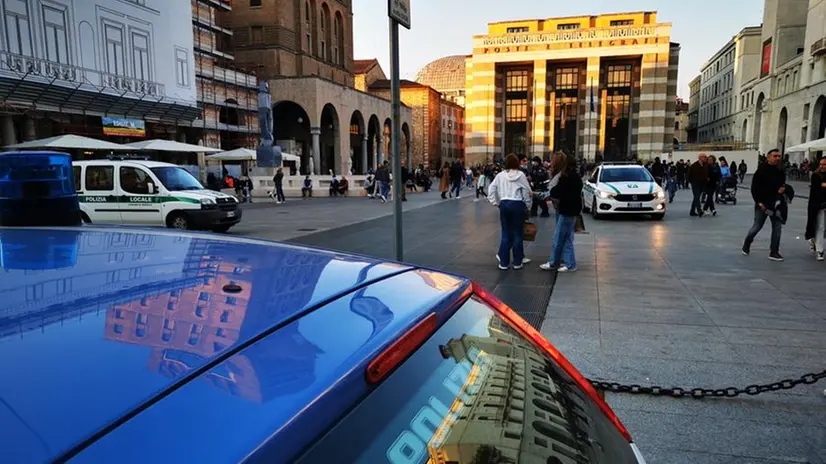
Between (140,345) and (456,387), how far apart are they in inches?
27.4

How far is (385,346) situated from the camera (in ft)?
3.51

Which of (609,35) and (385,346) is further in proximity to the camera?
(609,35)

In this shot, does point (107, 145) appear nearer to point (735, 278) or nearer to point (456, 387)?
point (735, 278)

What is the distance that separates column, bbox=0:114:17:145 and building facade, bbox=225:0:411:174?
21.0m

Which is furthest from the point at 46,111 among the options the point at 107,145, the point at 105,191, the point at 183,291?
the point at 183,291

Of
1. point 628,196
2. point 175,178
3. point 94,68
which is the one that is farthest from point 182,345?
point 94,68

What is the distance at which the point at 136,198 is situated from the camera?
12906mm

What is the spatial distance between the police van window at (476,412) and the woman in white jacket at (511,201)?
21.2ft

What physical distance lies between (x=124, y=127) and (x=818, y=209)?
32.4 meters

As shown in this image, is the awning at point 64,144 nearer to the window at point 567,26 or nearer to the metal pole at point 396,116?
the metal pole at point 396,116

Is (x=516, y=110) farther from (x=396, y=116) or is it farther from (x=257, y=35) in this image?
(x=396, y=116)

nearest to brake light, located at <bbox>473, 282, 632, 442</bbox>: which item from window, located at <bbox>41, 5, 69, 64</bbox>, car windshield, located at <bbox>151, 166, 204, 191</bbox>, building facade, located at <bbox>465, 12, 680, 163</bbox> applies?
car windshield, located at <bbox>151, 166, 204, 191</bbox>

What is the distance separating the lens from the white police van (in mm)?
12789

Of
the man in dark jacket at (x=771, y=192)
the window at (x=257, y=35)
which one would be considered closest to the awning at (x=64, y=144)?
the man in dark jacket at (x=771, y=192)
